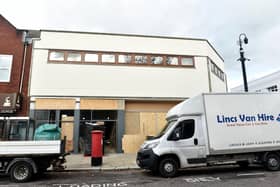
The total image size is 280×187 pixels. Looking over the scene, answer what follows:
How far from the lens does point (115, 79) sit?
53.1ft

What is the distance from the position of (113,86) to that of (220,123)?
936 cm

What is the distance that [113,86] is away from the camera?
16094 millimetres

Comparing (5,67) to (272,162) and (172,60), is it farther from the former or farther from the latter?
(272,162)

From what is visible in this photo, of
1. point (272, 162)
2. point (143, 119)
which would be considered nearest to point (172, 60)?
point (143, 119)

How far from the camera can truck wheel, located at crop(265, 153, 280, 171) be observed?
336 inches

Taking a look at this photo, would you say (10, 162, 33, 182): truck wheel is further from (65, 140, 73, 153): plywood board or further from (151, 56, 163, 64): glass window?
(151, 56, 163, 64): glass window

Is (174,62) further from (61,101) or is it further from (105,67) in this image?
(61,101)

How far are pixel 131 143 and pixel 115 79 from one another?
489cm

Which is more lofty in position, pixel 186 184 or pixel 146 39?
pixel 146 39

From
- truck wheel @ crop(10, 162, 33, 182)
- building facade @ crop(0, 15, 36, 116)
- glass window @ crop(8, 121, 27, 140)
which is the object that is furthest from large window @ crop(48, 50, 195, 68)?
truck wheel @ crop(10, 162, 33, 182)

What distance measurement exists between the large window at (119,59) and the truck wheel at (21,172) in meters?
9.81

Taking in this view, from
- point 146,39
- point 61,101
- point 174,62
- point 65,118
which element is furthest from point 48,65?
point 174,62

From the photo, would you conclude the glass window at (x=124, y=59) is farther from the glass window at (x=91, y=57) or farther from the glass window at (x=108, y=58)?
the glass window at (x=91, y=57)

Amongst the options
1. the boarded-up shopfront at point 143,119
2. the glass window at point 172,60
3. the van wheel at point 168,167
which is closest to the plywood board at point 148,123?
the boarded-up shopfront at point 143,119
